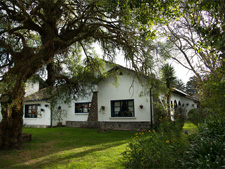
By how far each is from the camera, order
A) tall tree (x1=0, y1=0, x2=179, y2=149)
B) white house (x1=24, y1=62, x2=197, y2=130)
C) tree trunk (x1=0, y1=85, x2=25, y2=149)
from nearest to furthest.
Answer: tall tree (x1=0, y1=0, x2=179, y2=149) → tree trunk (x1=0, y1=85, x2=25, y2=149) → white house (x1=24, y1=62, x2=197, y2=130)

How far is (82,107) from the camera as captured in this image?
18.3 m

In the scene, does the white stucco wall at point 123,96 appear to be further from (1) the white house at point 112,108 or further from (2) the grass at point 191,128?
(2) the grass at point 191,128

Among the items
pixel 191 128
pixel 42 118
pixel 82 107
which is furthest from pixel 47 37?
pixel 42 118

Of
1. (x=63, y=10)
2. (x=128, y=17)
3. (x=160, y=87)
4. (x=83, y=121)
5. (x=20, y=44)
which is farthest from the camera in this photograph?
(x=83, y=121)

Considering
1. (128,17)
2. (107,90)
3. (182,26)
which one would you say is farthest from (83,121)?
(128,17)

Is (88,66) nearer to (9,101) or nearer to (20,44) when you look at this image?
(20,44)

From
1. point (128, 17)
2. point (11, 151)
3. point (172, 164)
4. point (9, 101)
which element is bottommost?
point (11, 151)

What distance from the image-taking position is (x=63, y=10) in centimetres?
837

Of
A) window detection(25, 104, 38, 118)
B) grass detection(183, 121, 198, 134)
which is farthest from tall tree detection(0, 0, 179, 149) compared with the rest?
window detection(25, 104, 38, 118)

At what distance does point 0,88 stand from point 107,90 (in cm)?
983

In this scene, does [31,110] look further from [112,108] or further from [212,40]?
[212,40]

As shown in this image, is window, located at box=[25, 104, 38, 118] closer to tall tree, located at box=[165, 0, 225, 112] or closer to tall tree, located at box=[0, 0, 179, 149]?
tall tree, located at box=[0, 0, 179, 149]

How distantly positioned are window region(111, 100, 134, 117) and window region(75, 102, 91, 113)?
3514 mm

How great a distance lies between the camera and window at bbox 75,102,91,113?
17969mm
